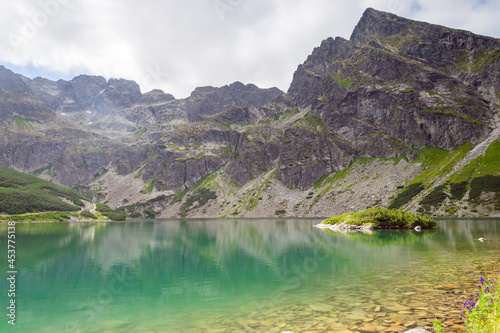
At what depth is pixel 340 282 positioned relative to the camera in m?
24.2

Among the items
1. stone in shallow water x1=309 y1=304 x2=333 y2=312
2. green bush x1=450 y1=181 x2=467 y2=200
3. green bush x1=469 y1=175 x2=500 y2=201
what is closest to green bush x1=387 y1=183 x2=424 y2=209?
green bush x1=450 y1=181 x2=467 y2=200

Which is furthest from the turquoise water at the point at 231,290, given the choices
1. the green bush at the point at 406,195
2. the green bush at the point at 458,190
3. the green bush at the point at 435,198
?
the green bush at the point at 406,195

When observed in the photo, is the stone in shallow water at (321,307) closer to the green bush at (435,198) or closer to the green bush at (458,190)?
the green bush at (435,198)

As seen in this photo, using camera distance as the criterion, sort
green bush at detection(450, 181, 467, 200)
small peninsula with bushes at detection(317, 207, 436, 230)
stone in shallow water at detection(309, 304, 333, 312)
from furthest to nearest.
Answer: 1. green bush at detection(450, 181, 467, 200)
2. small peninsula with bushes at detection(317, 207, 436, 230)
3. stone in shallow water at detection(309, 304, 333, 312)

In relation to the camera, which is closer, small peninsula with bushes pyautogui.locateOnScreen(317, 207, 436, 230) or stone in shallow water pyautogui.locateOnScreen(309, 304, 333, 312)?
stone in shallow water pyautogui.locateOnScreen(309, 304, 333, 312)

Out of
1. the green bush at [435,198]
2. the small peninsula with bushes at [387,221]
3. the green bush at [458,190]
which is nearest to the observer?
the small peninsula with bushes at [387,221]

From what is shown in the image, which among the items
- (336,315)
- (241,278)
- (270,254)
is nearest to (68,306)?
(241,278)

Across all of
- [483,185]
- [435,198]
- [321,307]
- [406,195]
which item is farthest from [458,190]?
[321,307]

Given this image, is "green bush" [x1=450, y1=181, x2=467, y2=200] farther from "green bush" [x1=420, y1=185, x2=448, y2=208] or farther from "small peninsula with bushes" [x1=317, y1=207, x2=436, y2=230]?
"small peninsula with bushes" [x1=317, y1=207, x2=436, y2=230]

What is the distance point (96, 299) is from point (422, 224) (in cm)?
9313

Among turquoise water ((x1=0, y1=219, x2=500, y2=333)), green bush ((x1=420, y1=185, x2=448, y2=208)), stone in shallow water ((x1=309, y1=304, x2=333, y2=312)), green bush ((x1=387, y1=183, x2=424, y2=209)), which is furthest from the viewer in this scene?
green bush ((x1=387, y1=183, x2=424, y2=209))

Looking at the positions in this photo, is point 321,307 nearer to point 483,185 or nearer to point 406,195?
point 483,185

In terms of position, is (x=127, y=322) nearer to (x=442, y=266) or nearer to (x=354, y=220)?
(x=442, y=266)

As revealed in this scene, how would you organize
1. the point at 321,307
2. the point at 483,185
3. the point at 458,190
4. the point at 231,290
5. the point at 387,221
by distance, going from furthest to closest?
the point at 458,190
the point at 483,185
the point at 387,221
the point at 231,290
the point at 321,307
